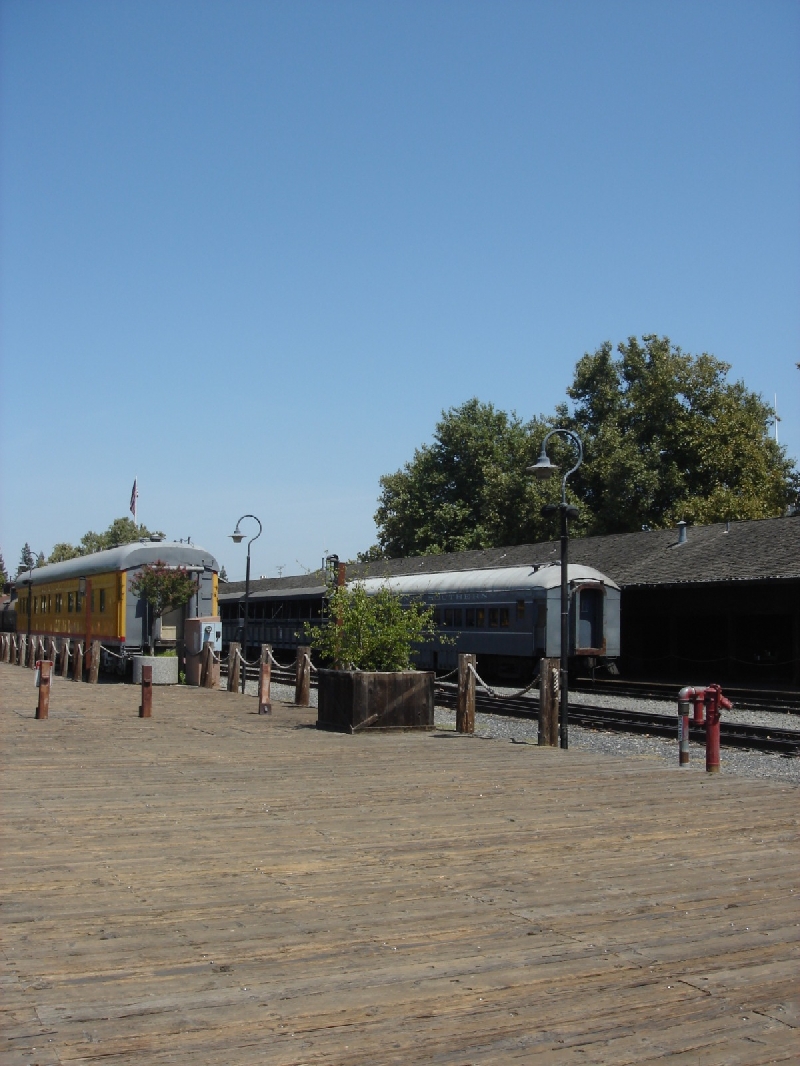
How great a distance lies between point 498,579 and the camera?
1131 inches

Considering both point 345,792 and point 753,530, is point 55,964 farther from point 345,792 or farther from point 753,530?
point 753,530

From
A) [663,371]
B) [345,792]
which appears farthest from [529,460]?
[345,792]

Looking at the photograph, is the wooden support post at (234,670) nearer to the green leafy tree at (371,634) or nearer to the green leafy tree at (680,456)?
the green leafy tree at (371,634)

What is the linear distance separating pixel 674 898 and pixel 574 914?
0.71 m

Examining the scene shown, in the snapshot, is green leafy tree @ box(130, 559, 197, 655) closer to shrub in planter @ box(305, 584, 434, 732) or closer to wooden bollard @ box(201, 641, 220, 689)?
wooden bollard @ box(201, 641, 220, 689)

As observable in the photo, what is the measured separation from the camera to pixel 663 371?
5450 cm

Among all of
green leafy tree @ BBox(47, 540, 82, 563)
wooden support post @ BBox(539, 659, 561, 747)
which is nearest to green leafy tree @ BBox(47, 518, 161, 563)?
green leafy tree @ BBox(47, 540, 82, 563)

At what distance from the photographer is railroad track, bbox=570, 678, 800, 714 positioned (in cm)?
2128

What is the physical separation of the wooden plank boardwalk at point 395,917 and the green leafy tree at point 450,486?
53.6 meters

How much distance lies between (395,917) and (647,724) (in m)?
12.2

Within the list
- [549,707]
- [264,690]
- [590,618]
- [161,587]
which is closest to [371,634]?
[549,707]

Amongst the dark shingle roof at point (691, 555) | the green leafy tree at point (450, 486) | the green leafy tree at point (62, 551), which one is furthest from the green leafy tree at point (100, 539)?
the dark shingle roof at point (691, 555)

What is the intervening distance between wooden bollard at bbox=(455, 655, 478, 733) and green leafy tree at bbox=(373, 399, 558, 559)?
1870 inches

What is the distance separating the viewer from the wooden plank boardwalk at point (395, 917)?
13.6ft
